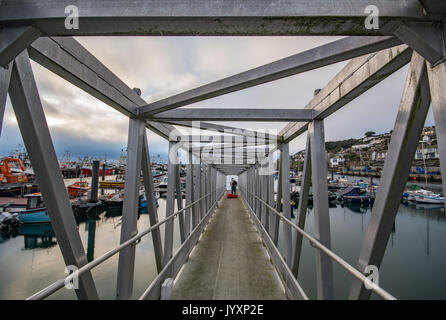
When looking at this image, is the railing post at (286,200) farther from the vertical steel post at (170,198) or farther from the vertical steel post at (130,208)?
the vertical steel post at (130,208)

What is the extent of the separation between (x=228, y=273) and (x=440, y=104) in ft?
11.5

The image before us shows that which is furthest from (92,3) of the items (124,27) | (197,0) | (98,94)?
(98,94)

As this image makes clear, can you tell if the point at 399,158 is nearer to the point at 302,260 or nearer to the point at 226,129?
the point at 226,129

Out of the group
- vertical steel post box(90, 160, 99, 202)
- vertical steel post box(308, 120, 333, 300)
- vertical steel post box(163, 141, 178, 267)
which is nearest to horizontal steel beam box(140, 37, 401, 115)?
vertical steel post box(308, 120, 333, 300)

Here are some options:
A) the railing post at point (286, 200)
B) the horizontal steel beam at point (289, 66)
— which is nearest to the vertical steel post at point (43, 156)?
the horizontal steel beam at point (289, 66)

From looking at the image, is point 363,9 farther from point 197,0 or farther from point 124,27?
point 124,27

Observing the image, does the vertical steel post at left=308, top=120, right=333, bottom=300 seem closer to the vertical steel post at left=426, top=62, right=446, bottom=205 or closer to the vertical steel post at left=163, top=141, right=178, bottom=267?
the vertical steel post at left=426, top=62, right=446, bottom=205

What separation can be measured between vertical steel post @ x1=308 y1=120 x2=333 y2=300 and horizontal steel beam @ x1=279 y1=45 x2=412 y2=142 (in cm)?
30

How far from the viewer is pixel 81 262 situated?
5.49 feet

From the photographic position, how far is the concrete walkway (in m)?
2.85

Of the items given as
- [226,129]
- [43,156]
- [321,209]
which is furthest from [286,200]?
[43,156]

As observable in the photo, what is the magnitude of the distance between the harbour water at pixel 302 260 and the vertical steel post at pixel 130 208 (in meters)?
5.50

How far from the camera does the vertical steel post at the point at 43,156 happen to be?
4.16 feet

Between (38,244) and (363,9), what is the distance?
681 inches
